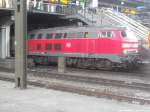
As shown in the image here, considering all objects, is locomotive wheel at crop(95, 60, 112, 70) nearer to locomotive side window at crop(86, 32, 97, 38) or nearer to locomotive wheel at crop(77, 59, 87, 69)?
locomotive wheel at crop(77, 59, 87, 69)

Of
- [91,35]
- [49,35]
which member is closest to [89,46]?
[91,35]

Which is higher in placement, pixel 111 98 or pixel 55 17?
pixel 55 17

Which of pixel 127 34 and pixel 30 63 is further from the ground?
pixel 127 34

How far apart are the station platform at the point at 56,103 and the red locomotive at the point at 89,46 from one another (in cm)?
1257

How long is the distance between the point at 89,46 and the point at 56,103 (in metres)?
16.9

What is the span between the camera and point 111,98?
13.9 metres

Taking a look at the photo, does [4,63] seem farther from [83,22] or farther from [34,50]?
[83,22]

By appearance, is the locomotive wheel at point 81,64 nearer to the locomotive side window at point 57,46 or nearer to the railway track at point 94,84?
the locomotive side window at point 57,46

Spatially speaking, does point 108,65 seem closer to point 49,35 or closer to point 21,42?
point 49,35

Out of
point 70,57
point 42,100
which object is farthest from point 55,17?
point 42,100

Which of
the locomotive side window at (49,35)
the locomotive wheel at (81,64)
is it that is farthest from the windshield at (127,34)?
the locomotive side window at (49,35)

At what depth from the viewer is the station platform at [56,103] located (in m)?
11.9

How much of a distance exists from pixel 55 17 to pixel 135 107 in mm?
30506

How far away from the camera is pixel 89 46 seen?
29719 millimetres
